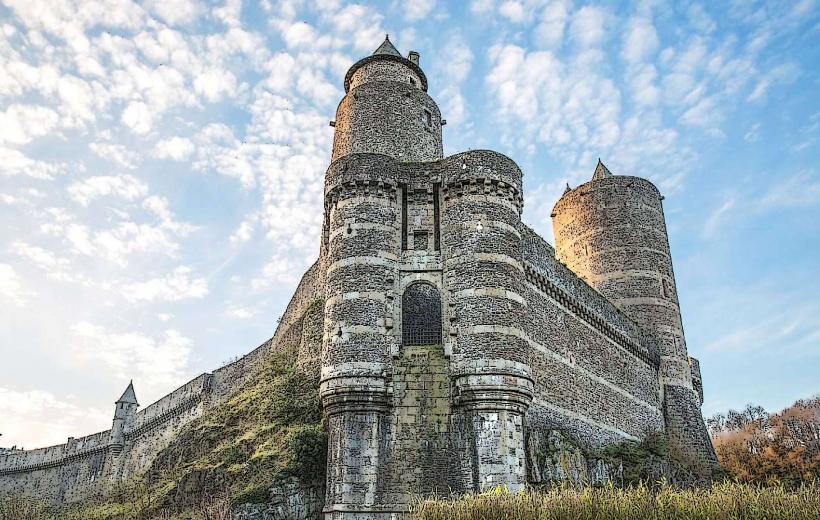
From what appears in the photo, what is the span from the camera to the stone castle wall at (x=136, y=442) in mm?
28413

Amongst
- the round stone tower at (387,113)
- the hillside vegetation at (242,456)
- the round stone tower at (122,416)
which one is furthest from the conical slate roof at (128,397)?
the round stone tower at (387,113)

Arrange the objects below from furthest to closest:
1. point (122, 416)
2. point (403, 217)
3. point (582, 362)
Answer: point (122, 416)
point (582, 362)
point (403, 217)

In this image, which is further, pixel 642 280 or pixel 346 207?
pixel 642 280

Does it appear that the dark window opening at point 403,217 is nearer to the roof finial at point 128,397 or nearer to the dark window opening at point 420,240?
the dark window opening at point 420,240

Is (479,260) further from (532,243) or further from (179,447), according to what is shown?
(179,447)

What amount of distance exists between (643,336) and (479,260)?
1687 cm

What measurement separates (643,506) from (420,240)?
11806 mm

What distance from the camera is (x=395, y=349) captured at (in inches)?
740

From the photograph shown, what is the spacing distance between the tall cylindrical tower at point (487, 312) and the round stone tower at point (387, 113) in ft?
18.1

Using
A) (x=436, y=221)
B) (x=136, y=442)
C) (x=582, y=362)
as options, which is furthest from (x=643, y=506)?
(x=136, y=442)

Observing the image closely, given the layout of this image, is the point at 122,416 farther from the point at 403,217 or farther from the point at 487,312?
the point at 487,312

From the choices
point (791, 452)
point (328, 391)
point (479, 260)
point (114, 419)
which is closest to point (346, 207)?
point (479, 260)

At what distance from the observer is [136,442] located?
4328 centimetres

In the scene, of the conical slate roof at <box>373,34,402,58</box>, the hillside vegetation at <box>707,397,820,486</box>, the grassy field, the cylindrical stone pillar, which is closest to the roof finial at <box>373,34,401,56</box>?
the conical slate roof at <box>373,34,402,58</box>
